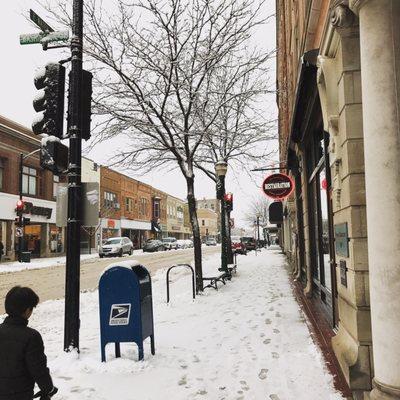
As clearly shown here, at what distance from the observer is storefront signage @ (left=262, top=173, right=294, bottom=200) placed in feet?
38.4

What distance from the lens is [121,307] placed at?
5.39 m

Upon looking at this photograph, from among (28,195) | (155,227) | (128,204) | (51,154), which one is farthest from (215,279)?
(155,227)

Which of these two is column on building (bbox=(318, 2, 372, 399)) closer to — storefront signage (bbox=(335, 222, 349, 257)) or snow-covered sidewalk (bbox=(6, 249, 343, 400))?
storefront signage (bbox=(335, 222, 349, 257))

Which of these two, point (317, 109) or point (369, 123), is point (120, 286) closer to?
point (369, 123)

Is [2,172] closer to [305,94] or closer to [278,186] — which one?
[278,186]

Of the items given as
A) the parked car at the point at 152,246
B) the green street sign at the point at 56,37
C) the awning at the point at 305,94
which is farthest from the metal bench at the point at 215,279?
the parked car at the point at 152,246

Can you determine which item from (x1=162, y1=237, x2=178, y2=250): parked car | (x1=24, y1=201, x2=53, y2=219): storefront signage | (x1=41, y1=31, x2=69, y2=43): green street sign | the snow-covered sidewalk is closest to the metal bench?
the snow-covered sidewalk

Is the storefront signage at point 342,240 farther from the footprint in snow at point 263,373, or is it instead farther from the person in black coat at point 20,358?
the person in black coat at point 20,358

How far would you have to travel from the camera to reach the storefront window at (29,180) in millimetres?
33906

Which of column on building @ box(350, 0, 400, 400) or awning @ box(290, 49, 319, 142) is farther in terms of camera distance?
awning @ box(290, 49, 319, 142)

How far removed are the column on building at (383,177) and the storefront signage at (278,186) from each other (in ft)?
26.9

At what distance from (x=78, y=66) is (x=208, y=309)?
225 inches

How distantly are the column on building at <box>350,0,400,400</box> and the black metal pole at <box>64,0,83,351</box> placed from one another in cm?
388

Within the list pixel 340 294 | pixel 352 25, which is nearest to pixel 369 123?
pixel 352 25
